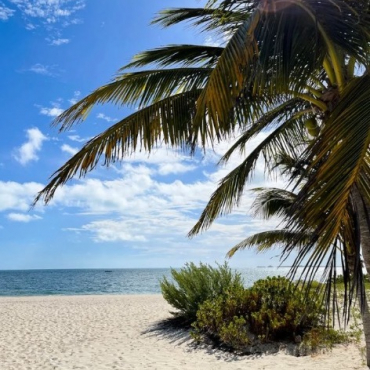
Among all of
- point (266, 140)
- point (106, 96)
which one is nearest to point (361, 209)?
point (266, 140)

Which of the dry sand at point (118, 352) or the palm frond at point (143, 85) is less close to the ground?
the palm frond at point (143, 85)

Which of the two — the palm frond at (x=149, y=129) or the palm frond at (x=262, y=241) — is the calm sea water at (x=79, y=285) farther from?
the palm frond at (x=149, y=129)

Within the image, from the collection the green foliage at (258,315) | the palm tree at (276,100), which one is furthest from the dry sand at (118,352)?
the palm tree at (276,100)

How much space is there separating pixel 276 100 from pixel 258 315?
3.94 m

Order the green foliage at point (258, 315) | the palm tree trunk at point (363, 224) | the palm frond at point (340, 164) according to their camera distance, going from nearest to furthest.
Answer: the palm frond at point (340, 164)
the palm tree trunk at point (363, 224)
the green foliage at point (258, 315)

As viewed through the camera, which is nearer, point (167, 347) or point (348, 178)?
point (348, 178)

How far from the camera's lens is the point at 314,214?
263 cm

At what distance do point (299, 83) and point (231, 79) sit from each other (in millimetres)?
757

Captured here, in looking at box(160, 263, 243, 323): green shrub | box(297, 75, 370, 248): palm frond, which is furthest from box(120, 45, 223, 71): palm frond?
box(160, 263, 243, 323): green shrub

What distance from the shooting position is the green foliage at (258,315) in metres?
7.01

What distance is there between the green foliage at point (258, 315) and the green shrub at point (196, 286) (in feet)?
2.52

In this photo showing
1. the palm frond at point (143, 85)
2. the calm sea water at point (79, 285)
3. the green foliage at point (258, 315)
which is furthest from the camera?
the calm sea water at point (79, 285)

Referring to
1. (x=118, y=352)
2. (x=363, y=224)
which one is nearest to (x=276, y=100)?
(x=363, y=224)

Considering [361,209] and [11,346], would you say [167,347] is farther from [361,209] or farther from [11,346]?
[361,209]
